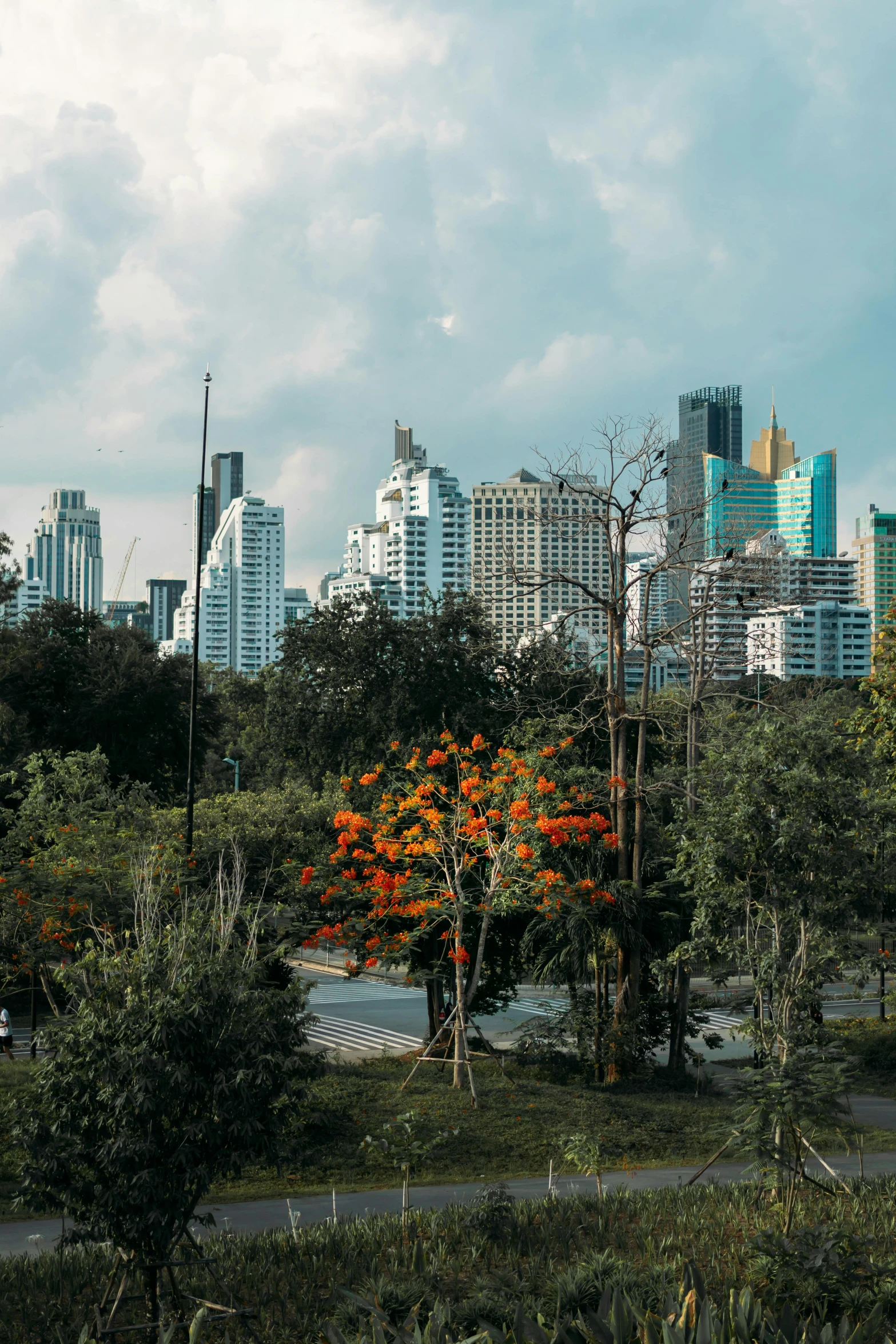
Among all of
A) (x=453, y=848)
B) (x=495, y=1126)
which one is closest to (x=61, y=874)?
(x=453, y=848)

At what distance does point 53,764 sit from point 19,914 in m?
5.11

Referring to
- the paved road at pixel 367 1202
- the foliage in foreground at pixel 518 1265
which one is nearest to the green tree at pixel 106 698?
the paved road at pixel 367 1202

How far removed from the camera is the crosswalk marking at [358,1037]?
25.9 metres

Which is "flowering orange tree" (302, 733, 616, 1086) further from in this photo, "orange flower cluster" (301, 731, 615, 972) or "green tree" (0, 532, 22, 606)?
"green tree" (0, 532, 22, 606)

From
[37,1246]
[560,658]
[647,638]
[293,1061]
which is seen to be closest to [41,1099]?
[293,1061]

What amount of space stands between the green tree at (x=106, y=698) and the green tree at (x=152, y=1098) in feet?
80.4

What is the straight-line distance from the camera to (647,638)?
746 inches

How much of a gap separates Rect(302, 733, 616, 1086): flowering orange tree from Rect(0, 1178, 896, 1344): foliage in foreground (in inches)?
256

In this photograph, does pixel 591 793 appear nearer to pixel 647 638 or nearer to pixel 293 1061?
pixel 647 638

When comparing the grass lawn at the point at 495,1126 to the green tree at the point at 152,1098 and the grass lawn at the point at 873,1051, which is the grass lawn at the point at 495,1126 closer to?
the grass lawn at the point at 873,1051

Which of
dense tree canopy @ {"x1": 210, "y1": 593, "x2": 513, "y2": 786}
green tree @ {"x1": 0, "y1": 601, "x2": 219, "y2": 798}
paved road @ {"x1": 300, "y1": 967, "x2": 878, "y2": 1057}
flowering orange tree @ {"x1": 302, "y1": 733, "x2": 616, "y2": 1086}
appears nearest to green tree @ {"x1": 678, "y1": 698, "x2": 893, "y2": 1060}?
flowering orange tree @ {"x1": 302, "y1": 733, "x2": 616, "y2": 1086}

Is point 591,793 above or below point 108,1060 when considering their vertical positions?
above

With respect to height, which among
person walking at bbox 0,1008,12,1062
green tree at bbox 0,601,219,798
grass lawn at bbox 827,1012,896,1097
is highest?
green tree at bbox 0,601,219,798

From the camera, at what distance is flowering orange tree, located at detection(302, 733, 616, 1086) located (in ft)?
Result: 54.4
